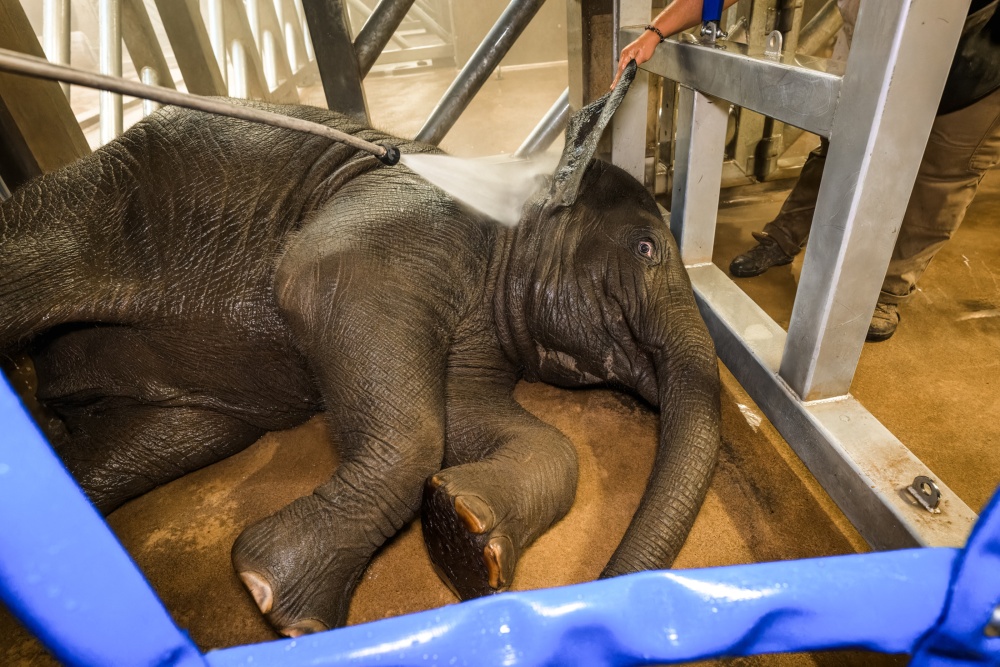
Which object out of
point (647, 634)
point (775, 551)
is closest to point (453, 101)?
point (775, 551)

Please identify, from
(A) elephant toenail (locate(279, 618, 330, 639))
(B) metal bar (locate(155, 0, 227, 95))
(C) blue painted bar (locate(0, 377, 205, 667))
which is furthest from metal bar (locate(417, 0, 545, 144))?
(C) blue painted bar (locate(0, 377, 205, 667))

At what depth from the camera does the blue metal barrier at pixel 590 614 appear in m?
0.70

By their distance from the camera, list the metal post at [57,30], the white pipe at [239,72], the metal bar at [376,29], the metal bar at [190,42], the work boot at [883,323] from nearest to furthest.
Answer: the work boot at [883,323] < the metal post at [57,30] < the metal bar at [376,29] < the metal bar at [190,42] < the white pipe at [239,72]

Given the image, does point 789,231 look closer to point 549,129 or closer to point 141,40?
point 549,129

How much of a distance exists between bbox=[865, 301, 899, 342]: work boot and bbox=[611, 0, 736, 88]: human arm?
1.71 metres

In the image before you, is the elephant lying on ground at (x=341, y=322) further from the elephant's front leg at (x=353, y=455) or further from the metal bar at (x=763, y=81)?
the metal bar at (x=763, y=81)

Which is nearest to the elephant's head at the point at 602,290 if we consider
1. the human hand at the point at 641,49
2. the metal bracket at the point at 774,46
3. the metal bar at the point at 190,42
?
the human hand at the point at 641,49

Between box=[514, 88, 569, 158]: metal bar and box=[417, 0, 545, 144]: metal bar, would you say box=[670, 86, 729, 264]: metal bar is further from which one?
box=[514, 88, 569, 158]: metal bar

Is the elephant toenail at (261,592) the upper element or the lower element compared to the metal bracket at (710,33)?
lower

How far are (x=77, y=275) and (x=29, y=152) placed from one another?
1842 millimetres

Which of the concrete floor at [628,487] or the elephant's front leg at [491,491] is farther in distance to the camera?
the concrete floor at [628,487]

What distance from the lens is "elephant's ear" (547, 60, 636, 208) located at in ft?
7.52

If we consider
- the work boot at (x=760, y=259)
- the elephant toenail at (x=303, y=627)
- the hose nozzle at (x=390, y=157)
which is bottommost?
the work boot at (x=760, y=259)

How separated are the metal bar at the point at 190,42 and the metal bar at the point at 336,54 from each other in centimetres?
219
